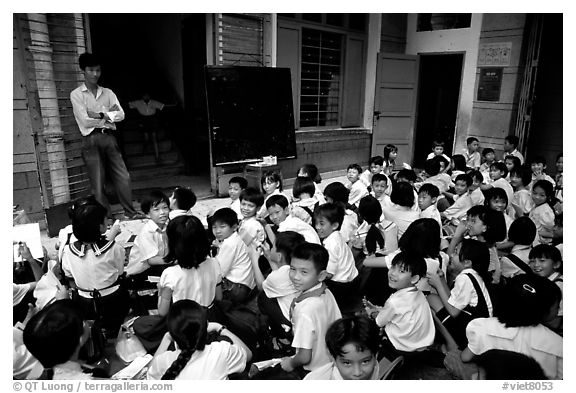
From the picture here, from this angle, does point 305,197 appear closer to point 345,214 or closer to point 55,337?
point 345,214

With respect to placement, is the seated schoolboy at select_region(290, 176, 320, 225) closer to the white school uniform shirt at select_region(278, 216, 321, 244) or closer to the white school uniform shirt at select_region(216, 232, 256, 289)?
the white school uniform shirt at select_region(278, 216, 321, 244)

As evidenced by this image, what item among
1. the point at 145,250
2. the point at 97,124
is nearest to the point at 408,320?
the point at 145,250

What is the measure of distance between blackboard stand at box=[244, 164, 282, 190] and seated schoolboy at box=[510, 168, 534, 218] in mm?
2724

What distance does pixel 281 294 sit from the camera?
245cm

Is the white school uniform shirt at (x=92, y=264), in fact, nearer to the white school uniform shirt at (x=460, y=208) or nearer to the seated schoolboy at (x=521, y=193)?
the white school uniform shirt at (x=460, y=208)

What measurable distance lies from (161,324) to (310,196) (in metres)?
1.77

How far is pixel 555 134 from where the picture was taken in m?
7.25

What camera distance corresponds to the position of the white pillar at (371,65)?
717 centimetres

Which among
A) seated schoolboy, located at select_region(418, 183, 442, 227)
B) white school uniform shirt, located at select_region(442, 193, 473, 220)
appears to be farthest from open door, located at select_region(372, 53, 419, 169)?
seated schoolboy, located at select_region(418, 183, 442, 227)

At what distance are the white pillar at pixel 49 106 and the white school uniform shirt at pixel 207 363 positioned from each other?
3.13 m

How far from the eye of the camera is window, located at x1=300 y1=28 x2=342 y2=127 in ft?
21.9

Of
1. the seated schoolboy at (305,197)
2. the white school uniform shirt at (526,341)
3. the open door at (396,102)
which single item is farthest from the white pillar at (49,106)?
the open door at (396,102)

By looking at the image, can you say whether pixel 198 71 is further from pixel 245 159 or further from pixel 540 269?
pixel 540 269

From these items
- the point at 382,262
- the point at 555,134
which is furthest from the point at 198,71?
the point at 555,134
